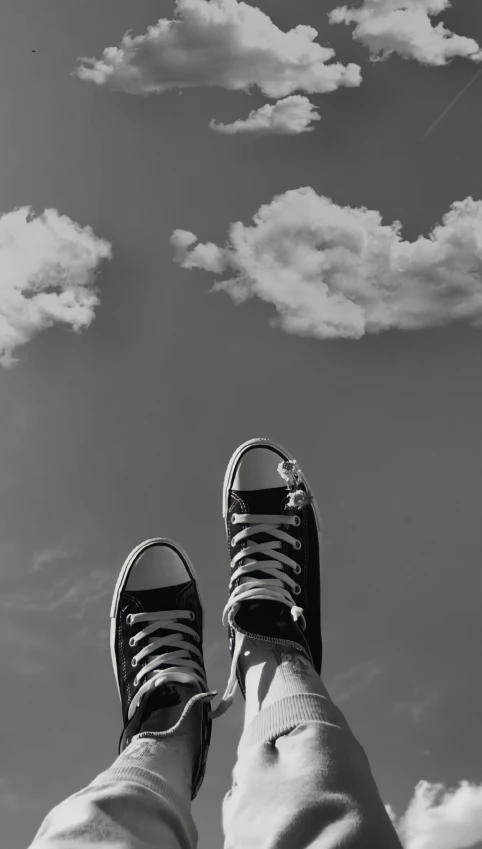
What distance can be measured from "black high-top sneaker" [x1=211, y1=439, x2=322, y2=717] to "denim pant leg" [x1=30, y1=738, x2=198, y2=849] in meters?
0.56

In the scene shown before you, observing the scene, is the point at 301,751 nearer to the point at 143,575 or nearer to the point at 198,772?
the point at 198,772

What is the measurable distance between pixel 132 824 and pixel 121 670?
1240 millimetres

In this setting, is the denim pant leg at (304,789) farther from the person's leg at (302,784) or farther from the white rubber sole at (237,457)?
the white rubber sole at (237,457)

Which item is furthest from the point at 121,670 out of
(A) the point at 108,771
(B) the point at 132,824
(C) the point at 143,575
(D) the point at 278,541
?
(B) the point at 132,824

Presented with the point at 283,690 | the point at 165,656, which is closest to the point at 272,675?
the point at 283,690

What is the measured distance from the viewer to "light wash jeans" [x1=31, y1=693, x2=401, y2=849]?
114cm

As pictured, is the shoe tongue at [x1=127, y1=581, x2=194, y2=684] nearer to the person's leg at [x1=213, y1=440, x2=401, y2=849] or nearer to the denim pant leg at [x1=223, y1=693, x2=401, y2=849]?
the person's leg at [x1=213, y1=440, x2=401, y2=849]

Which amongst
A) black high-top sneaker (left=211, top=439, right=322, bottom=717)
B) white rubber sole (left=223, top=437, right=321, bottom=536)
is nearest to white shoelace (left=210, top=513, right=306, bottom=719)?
black high-top sneaker (left=211, top=439, right=322, bottom=717)

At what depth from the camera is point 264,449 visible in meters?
2.74

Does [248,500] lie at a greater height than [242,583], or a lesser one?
greater

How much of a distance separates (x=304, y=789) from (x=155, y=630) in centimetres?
141

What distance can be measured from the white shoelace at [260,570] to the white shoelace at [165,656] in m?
0.23

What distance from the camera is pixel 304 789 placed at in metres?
1.22

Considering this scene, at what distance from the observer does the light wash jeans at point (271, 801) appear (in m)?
1.14
